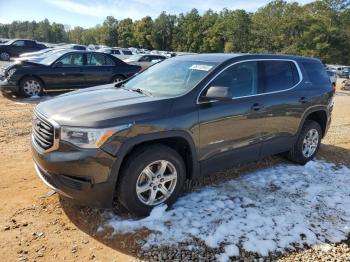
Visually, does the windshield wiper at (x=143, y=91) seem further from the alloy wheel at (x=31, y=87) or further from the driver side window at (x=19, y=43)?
the driver side window at (x=19, y=43)

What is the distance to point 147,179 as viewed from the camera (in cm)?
374

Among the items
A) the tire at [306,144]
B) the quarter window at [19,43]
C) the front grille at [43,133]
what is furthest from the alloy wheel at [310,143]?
the quarter window at [19,43]

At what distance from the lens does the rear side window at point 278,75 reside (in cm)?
488

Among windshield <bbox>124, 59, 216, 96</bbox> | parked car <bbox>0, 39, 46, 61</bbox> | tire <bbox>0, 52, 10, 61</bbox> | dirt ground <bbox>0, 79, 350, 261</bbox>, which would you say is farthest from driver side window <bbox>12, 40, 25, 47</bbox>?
windshield <bbox>124, 59, 216, 96</bbox>

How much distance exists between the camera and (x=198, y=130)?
156 inches

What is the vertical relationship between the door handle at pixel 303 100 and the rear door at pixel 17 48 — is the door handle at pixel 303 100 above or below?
below

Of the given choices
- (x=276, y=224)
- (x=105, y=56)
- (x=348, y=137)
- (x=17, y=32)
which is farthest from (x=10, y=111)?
(x=17, y=32)

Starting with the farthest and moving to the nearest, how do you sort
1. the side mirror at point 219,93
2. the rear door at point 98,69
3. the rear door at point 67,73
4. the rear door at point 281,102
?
the rear door at point 98,69, the rear door at point 67,73, the rear door at point 281,102, the side mirror at point 219,93

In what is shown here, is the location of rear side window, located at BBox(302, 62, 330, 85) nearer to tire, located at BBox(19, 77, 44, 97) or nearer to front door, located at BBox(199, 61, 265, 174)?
front door, located at BBox(199, 61, 265, 174)

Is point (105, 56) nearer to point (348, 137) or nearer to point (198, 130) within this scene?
point (348, 137)

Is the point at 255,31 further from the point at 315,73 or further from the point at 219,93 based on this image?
the point at 219,93

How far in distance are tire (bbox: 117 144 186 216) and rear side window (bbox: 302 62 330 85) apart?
9.85 feet

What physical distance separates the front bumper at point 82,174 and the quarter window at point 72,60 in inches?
312

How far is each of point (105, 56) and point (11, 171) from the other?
7385 millimetres
